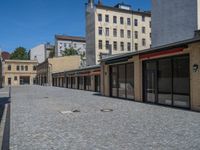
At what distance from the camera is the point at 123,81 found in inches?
810

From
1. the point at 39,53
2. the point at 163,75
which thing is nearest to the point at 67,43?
the point at 39,53

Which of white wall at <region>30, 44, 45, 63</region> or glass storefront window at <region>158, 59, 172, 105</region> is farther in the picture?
white wall at <region>30, 44, 45, 63</region>

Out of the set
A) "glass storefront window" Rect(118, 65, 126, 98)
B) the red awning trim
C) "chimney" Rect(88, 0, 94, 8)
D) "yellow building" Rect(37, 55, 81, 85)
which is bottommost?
"glass storefront window" Rect(118, 65, 126, 98)

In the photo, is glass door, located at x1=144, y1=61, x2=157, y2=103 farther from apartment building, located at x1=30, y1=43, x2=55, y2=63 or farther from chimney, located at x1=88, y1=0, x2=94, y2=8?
apartment building, located at x1=30, y1=43, x2=55, y2=63

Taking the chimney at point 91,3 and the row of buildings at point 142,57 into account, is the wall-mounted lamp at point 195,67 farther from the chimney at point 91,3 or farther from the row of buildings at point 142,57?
the chimney at point 91,3

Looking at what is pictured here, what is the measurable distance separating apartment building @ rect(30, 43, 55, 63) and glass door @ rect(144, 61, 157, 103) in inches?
2943

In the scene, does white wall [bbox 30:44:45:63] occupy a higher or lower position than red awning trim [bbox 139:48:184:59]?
higher

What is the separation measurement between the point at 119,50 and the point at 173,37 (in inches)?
1098

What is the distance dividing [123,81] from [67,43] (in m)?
62.6

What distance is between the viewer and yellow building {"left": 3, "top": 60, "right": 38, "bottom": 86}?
7412 cm

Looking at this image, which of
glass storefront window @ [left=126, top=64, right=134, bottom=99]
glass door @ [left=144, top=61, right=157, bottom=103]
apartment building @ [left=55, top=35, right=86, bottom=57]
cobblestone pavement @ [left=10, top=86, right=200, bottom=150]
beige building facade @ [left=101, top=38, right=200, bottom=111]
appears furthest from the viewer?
apartment building @ [left=55, top=35, right=86, bottom=57]

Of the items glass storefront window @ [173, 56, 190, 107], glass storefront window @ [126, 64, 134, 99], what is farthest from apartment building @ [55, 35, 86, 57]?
glass storefront window @ [173, 56, 190, 107]

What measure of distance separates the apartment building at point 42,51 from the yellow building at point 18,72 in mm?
Answer: 12929

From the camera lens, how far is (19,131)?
27.1 ft
